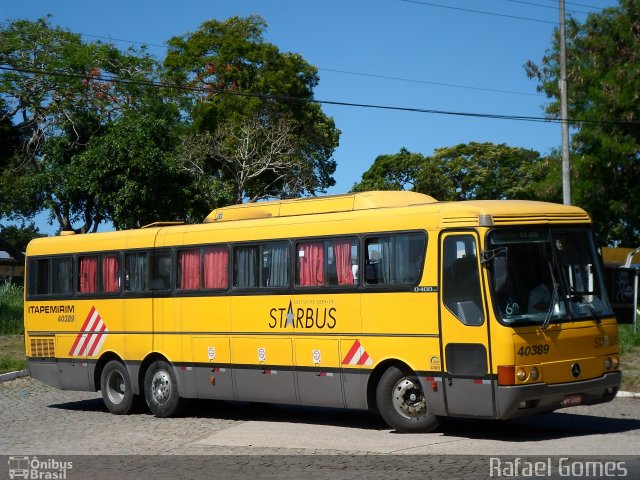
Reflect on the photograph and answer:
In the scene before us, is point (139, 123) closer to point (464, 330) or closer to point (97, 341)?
point (97, 341)

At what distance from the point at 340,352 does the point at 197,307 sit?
3.17 meters

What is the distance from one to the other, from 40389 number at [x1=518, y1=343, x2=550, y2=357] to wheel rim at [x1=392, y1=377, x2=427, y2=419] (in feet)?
5.48

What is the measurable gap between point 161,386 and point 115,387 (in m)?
1.33

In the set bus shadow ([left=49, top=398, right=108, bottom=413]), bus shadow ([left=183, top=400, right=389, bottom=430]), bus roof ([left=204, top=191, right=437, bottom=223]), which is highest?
bus roof ([left=204, top=191, right=437, bottom=223])

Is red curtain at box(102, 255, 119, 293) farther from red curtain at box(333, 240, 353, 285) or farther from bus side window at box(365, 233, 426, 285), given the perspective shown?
bus side window at box(365, 233, 426, 285)

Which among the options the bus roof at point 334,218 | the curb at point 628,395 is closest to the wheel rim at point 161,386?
the bus roof at point 334,218

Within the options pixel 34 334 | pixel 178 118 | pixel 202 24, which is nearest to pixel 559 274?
pixel 34 334

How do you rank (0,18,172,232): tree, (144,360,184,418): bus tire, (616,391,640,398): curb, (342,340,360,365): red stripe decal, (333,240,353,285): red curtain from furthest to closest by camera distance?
(0,18,172,232): tree < (616,391,640,398): curb < (144,360,184,418): bus tire < (333,240,353,285): red curtain < (342,340,360,365): red stripe decal

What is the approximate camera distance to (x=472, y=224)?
1316 cm

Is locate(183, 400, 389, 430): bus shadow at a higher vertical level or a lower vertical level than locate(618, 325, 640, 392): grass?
lower

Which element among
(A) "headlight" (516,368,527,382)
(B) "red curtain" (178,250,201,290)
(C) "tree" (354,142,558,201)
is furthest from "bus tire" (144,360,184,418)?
(C) "tree" (354,142,558,201)

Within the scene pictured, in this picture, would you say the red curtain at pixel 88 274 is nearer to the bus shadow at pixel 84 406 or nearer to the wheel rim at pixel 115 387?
the wheel rim at pixel 115 387

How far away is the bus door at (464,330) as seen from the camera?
12.8 m

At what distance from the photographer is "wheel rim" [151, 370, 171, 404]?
1738 cm
